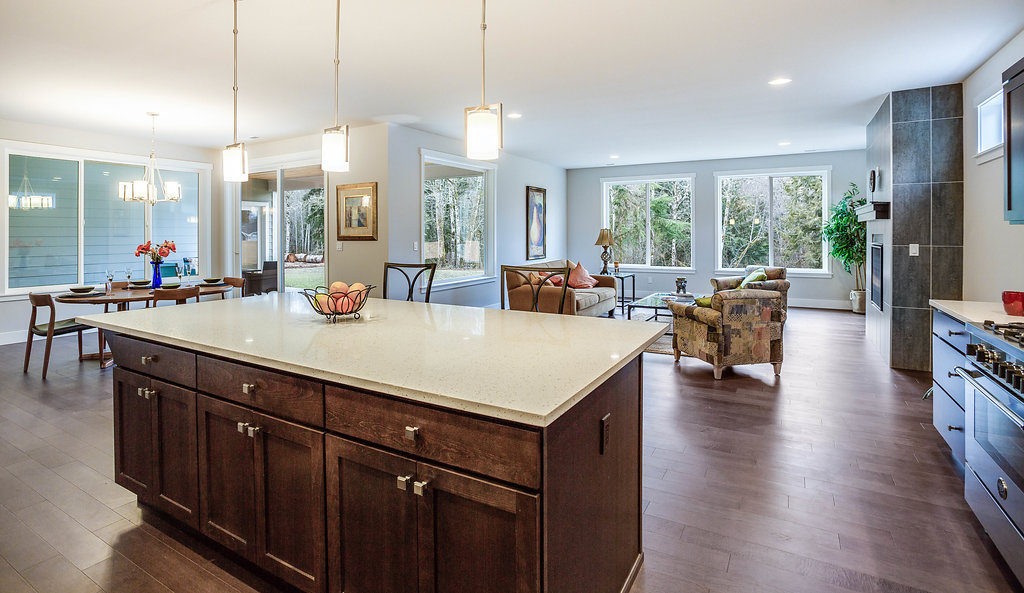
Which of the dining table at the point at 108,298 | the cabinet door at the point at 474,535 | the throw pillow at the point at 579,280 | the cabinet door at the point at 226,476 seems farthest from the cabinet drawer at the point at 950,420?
the dining table at the point at 108,298

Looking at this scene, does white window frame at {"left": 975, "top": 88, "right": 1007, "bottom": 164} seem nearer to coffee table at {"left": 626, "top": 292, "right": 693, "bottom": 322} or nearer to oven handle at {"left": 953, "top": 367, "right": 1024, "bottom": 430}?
oven handle at {"left": 953, "top": 367, "right": 1024, "bottom": 430}

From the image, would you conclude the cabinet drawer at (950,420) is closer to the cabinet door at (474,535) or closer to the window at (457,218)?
the cabinet door at (474,535)

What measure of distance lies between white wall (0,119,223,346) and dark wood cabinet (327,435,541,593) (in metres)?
5.98

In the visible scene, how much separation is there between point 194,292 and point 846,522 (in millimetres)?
5366

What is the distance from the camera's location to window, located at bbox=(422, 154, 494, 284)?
701 cm

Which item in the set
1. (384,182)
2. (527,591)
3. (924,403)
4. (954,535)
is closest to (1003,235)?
(924,403)

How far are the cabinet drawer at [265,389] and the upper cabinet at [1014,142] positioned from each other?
324 centimetres

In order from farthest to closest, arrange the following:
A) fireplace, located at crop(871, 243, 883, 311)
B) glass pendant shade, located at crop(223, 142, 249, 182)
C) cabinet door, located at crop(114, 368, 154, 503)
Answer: fireplace, located at crop(871, 243, 883, 311), glass pendant shade, located at crop(223, 142, 249, 182), cabinet door, located at crop(114, 368, 154, 503)

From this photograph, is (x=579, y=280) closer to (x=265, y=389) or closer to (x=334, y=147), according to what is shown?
(x=334, y=147)

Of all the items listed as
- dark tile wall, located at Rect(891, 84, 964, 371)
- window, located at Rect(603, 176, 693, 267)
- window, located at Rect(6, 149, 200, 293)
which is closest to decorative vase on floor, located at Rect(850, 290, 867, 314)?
window, located at Rect(603, 176, 693, 267)

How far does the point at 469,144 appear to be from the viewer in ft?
7.21

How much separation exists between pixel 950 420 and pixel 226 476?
10.7 ft

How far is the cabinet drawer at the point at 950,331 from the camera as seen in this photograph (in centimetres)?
243

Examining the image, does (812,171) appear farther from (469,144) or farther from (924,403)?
(469,144)
